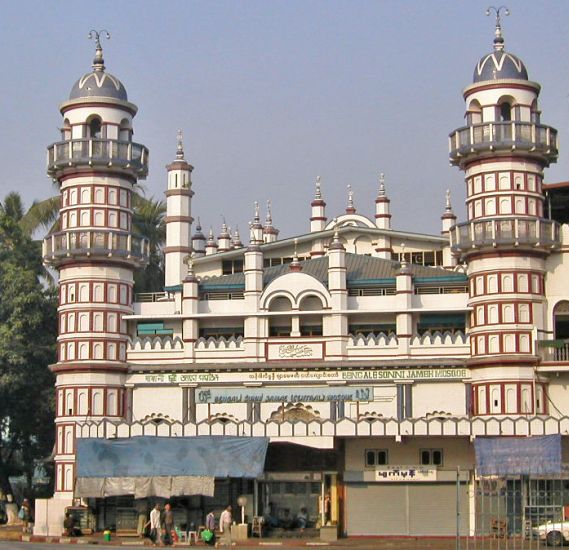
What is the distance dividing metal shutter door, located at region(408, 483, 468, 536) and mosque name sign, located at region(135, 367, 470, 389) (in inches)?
212

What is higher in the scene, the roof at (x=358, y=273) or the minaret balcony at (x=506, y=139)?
the minaret balcony at (x=506, y=139)

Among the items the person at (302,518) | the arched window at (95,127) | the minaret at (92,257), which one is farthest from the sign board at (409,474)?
the arched window at (95,127)

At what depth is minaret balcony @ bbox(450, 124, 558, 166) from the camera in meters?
60.5

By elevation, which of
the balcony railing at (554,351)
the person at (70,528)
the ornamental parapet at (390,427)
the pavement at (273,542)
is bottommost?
the pavement at (273,542)

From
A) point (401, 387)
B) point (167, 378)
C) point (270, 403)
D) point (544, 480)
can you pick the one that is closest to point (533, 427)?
point (544, 480)

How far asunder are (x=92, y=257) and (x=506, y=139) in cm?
2025

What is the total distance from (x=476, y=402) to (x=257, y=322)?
11.2m

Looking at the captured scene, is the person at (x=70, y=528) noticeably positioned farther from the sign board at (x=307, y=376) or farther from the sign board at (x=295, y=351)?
the sign board at (x=295, y=351)

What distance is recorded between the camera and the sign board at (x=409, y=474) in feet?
195

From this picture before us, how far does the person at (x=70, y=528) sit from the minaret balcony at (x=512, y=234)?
21.5 metres

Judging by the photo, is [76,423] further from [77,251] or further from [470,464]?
[470,464]

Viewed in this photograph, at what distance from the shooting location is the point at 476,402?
199 ft

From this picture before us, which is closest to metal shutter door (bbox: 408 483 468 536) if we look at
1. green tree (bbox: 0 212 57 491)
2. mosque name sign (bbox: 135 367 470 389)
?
mosque name sign (bbox: 135 367 470 389)

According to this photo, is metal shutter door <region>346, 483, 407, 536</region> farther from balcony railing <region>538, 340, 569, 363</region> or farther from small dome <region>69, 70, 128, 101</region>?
small dome <region>69, 70, 128, 101</region>
